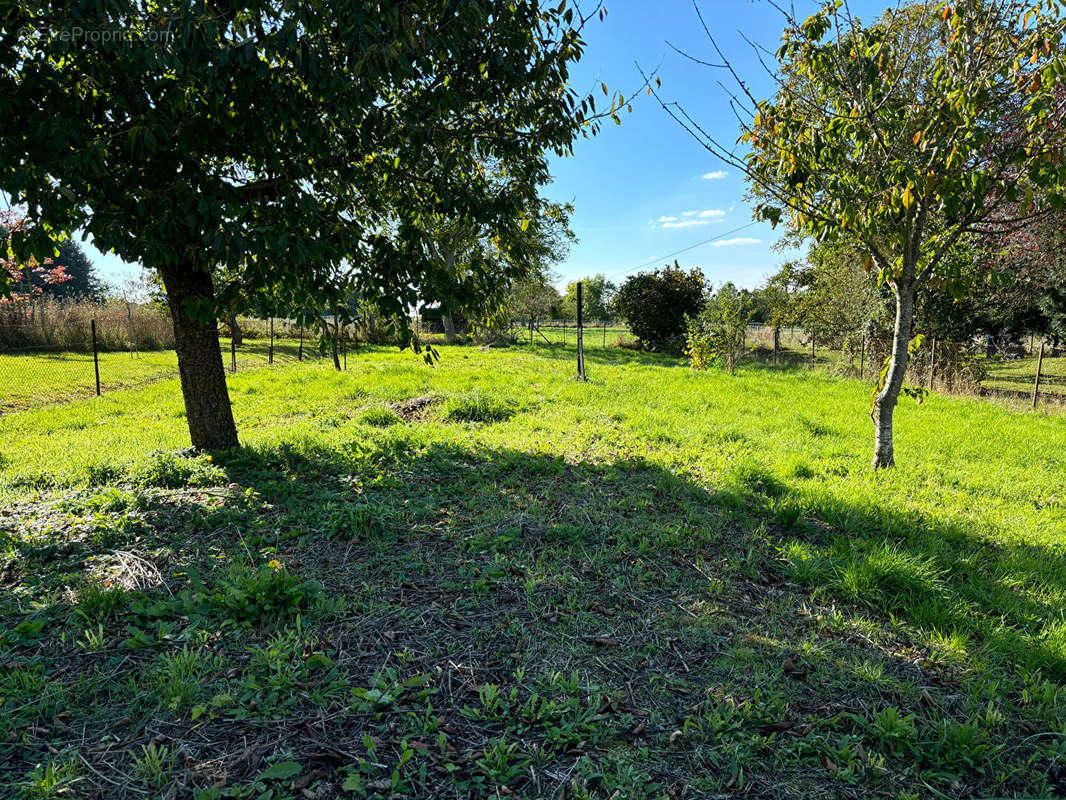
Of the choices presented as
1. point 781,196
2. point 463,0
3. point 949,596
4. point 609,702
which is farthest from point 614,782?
point 781,196

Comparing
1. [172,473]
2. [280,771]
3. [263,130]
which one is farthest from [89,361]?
[280,771]

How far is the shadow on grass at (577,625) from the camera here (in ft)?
6.70

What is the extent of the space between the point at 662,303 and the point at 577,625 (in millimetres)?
23128

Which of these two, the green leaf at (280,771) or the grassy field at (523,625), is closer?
the green leaf at (280,771)

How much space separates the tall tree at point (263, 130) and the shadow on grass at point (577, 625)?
1794 mm

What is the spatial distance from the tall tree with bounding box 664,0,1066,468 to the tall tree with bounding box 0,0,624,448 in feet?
6.60

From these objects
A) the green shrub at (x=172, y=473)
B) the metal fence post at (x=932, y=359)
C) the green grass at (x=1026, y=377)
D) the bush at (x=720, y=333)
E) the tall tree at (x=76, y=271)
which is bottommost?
the green shrub at (x=172, y=473)

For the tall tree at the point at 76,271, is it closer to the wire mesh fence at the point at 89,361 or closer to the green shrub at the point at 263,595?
the wire mesh fence at the point at 89,361

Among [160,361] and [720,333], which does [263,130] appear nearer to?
[720,333]

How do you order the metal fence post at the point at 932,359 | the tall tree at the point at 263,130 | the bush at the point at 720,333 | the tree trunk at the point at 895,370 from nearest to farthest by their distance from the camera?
1. the tall tree at the point at 263,130
2. the tree trunk at the point at 895,370
3. the metal fence post at the point at 932,359
4. the bush at the point at 720,333

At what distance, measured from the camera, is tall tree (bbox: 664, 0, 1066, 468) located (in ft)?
12.9

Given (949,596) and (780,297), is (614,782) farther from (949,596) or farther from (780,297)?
(780,297)

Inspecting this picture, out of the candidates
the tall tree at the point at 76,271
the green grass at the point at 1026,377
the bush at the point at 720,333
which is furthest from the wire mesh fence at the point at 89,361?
the tall tree at the point at 76,271

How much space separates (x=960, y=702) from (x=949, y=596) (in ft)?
3.59
